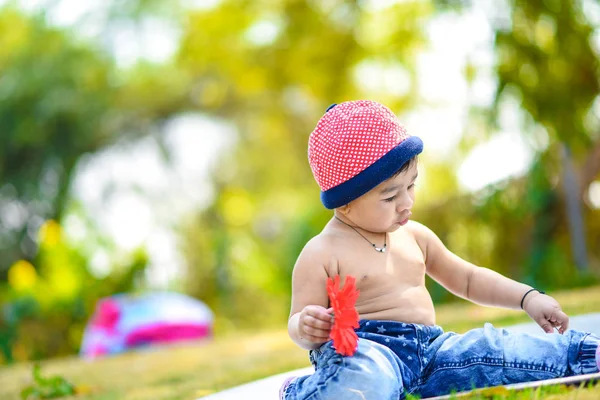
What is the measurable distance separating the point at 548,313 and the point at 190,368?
286 cm

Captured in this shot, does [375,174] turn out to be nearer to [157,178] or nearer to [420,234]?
[420,234]

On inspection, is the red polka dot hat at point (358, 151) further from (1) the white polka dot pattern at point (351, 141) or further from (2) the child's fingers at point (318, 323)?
(2) the child's fingers at point (318, 323)

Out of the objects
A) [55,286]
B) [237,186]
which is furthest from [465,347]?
[237,186]

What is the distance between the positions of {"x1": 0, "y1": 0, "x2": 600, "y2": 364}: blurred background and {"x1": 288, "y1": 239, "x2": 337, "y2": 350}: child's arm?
456cm

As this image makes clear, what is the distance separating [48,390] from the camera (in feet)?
13.1

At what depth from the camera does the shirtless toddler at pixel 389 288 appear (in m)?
2.24

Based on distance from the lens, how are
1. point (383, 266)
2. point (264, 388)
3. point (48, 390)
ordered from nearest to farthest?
point (383, 266), point (264, 388), point (48, 390)

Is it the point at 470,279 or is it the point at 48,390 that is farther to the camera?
the point at 48,390

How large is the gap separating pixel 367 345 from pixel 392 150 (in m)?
0.56

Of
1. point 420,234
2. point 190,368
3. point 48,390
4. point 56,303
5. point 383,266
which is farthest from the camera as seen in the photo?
point 56,303

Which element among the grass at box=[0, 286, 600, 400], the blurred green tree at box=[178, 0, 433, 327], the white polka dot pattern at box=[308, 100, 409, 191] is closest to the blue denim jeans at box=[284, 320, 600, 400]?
the white polka dot pattern at box=[308, 100, 409, 191]

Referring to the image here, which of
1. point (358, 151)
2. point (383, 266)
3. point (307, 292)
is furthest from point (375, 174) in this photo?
point (307, 292)

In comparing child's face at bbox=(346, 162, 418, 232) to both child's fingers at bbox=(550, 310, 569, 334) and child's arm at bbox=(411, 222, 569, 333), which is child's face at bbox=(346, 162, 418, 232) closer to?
child's arm at bbox=(411, 222, 569, 333)

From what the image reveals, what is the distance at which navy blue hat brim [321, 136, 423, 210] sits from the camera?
224 centimetres
